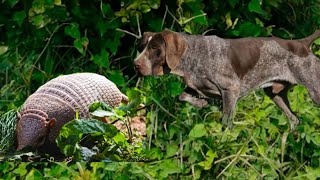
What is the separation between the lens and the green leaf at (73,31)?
7.79 feet

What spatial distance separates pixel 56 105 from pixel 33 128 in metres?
0.07

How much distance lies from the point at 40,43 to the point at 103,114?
445 mm

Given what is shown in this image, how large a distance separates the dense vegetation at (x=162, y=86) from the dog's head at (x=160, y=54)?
32 centimetres

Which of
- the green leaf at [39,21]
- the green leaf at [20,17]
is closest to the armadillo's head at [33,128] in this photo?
the green leaf at [39,21]

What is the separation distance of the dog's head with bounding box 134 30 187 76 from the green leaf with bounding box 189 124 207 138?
1.64 feet

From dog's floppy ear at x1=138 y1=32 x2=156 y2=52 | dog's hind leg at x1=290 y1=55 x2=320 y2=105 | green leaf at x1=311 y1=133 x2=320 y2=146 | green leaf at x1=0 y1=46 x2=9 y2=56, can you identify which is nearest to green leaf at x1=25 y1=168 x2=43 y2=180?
green leaf at x1=0 y1=46 x2=9 y2=56

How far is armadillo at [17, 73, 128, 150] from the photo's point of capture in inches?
85.4

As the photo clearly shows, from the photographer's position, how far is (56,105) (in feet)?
7.14

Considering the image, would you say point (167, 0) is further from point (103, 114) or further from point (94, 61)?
point (103, 114)

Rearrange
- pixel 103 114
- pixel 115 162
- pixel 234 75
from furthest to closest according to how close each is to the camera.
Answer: pixel 115 162
pixel 103 114
pixel 234 75

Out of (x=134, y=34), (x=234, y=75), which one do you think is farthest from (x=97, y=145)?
(x=234, y=75)

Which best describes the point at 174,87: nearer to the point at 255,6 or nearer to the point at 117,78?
the point at 117,78

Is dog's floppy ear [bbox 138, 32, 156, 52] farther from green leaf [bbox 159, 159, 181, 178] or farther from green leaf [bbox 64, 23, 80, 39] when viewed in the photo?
green leaf [bbox 159, 159, 181, 178]

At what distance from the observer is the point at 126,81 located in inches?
91.2
